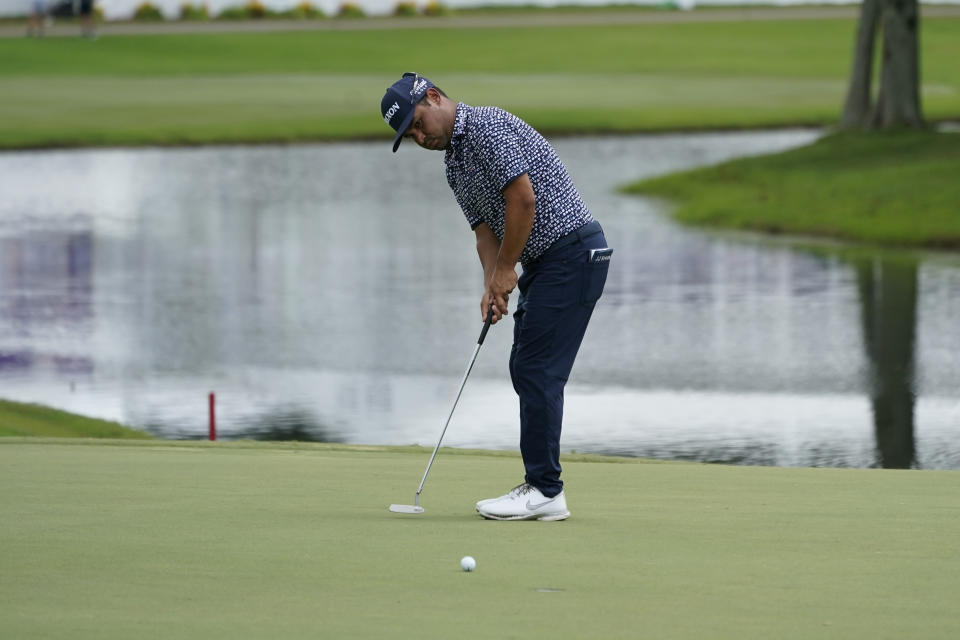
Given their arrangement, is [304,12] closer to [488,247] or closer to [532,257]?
[488,247]

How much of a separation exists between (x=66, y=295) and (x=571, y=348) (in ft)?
54.4

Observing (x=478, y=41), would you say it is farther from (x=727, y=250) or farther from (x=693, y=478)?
(x=693, y=478)

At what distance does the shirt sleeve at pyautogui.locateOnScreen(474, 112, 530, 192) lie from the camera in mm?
6375

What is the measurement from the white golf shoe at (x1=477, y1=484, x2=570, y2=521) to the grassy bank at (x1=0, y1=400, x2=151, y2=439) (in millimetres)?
6013

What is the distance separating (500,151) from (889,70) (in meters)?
33.2

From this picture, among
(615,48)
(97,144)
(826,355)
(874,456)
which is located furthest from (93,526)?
(615,48)

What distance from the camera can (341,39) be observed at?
8350 centimetres

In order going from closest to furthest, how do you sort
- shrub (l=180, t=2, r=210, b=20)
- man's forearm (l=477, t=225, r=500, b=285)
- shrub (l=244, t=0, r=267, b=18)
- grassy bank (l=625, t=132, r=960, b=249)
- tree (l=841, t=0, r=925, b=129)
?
man's forearm (l=477, t=225, r=500, b=285), grassy bank (l=625, t=132, r=960, b=249), tree (l=841, t=0, r=925, b=129), shrub (l=180, t=2, r=210, b=20), shrub (l=244, t=0, r=267, b=18)

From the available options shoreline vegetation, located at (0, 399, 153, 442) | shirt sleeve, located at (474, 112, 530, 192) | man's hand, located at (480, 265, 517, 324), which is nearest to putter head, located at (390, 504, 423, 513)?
man's hand, located at (480, 265, 517, 324)

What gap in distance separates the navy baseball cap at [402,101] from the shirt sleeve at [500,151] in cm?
26

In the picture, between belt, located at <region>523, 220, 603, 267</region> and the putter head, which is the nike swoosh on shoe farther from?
belt, located at <region>523, 220, 603, 267</region>

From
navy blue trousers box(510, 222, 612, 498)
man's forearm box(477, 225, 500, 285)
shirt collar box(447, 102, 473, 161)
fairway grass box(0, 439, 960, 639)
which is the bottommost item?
fairway grass box(0, 439, 960, 639)

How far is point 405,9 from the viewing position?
97875mm

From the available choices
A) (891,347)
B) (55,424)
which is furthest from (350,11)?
(55,424)
